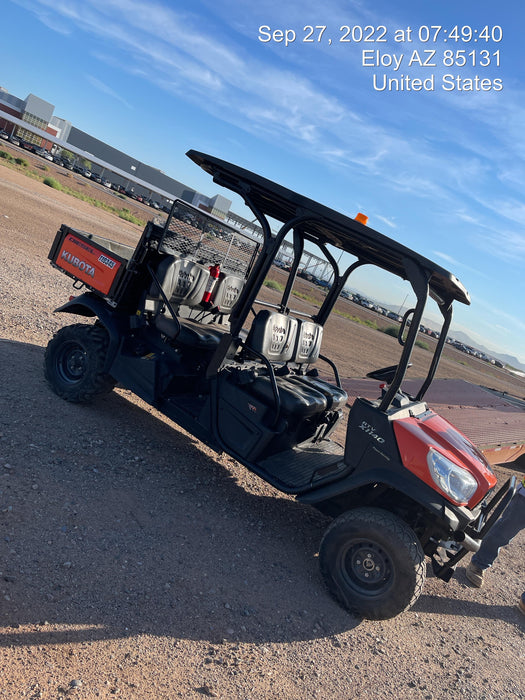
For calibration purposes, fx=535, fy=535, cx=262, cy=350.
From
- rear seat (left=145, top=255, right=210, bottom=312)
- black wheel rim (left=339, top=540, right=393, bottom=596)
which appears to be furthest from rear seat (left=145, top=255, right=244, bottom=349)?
black wheel rim (left=339, top=540, right=393, bottom=596)

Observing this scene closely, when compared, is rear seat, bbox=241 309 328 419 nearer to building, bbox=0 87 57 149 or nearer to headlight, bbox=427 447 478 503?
headlight, bbox=427 447 478 503

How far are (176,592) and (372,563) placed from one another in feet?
4.81

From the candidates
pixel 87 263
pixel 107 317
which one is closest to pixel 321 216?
pixel 107 317

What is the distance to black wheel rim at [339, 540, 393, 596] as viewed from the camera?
155 inches

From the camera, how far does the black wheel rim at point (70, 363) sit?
569 centimetres

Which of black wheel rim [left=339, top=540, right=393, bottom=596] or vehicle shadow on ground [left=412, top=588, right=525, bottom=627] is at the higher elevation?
black wheel rim [left=339, top=540, right=393, bottom=596]

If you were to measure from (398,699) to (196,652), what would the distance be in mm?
1348

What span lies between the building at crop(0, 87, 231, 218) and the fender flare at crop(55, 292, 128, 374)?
64008 millimetres

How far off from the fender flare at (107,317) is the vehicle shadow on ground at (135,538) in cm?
73

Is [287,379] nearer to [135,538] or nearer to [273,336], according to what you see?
[273,336]

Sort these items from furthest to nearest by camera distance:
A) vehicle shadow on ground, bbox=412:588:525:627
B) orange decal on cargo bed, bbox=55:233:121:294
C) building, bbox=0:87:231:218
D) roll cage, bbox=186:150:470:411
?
building, bbox=0:87:231:218
orange decal on cargo bed, bbox=55:233:121:294
vehicle shadow on ground, bbox=412:588:525:627
roll cage, bbox=186:150:470:411

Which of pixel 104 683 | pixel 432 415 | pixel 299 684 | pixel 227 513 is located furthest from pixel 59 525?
pixel 432 415

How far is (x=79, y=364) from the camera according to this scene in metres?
5.70

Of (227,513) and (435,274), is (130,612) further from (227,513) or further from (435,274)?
(435,274)
